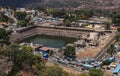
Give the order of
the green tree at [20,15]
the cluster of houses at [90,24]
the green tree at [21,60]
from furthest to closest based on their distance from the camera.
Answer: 1. the green tree at [20,15]
2. the cluster of houses at [90,24]
3. the green tree at [21,60]

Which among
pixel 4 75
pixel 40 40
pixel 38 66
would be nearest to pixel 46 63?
pixel 38 66

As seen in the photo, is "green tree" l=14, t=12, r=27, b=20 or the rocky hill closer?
"green tree" l=14, t=12, r=27, b=20

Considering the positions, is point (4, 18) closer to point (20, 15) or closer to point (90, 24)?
point (20, 15)

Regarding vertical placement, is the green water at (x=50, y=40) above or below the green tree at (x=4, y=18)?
below

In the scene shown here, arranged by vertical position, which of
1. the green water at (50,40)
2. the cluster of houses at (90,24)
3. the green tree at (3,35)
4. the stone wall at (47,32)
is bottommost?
the green water at (50,40)

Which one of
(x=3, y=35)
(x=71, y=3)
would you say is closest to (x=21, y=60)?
(x=3, y=35)

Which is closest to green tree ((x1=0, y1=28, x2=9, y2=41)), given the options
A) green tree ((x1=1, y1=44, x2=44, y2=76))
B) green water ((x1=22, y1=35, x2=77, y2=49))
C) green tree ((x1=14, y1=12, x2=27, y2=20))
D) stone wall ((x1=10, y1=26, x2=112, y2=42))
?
stone wall ((x1=10, y1=26, x2=112, y2=42))

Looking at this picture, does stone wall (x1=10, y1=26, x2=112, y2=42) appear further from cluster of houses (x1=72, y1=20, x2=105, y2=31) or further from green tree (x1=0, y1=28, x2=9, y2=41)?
green tree (x1=0, y1=28, x2=9, y2=41)

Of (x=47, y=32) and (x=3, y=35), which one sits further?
(x=47, y=32)

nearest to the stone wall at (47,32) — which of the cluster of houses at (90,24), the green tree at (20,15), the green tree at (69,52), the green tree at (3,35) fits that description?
the cluster of houses at (90,24)

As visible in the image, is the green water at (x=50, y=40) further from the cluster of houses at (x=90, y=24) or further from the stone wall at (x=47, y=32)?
the cluster of houses at (x=90, y=24)
